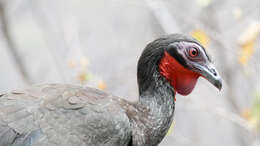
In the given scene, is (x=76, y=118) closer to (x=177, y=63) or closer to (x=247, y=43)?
(x=177, y=63)

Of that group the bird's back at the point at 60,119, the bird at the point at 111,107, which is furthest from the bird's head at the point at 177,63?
the bird's back at the point at 60,119

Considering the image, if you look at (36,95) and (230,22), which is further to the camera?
(230,22)

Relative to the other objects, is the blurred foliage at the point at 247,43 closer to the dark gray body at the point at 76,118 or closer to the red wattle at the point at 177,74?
the red wattle at the point at 177,74

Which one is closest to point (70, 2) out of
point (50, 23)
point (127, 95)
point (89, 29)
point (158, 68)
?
point (89, 29)

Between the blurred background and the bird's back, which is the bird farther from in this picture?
the blurred background

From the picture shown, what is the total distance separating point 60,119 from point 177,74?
72 cm

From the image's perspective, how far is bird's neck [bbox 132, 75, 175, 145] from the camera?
3.03m

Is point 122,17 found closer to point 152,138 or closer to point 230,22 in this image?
point 230,22

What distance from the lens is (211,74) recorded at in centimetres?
292

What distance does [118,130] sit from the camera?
285cm

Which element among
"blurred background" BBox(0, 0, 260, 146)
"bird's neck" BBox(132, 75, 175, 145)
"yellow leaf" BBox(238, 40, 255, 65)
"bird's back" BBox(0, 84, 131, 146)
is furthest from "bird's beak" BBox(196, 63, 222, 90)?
"blurred background" BBox(0, 0, 260, 146)

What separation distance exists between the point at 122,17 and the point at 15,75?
1584 mm

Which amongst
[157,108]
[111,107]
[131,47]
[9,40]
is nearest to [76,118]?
[111,107]

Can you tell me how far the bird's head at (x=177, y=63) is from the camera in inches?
117
